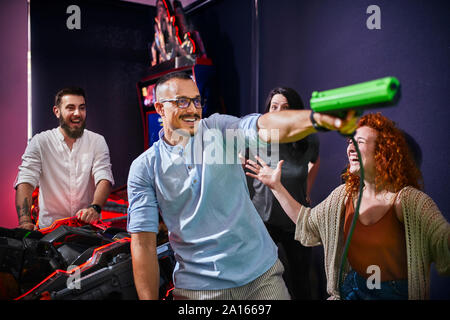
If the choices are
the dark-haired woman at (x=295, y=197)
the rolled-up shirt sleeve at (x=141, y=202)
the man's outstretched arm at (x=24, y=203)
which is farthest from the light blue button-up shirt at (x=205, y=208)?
the man's outstretched arm at (x=24, y=203)

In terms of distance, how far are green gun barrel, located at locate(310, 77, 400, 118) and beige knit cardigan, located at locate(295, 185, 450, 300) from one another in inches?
33.3

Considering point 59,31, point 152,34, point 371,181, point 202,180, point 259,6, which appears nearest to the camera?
point 202,180

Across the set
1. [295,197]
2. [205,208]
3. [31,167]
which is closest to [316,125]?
[205,208]

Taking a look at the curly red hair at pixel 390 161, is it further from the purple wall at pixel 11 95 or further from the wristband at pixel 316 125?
the purple wall at pixel 11 95

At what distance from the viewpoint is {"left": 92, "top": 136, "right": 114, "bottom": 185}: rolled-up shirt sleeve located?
9.05 feet

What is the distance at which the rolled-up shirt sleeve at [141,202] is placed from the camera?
144 centimetres

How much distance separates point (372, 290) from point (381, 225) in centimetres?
26

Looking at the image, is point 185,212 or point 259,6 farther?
point 259,6

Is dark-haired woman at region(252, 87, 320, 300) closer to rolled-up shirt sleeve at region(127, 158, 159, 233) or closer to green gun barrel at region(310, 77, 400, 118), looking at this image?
rolled-up shirt sleeve at region(127, 158, 159, 233)

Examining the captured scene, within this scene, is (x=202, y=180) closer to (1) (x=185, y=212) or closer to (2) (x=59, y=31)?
(1) (x=185, y=212)

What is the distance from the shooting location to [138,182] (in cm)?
148

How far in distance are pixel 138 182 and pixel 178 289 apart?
42 centimetres

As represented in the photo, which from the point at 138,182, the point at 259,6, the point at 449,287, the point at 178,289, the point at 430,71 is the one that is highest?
the point at 259,6
